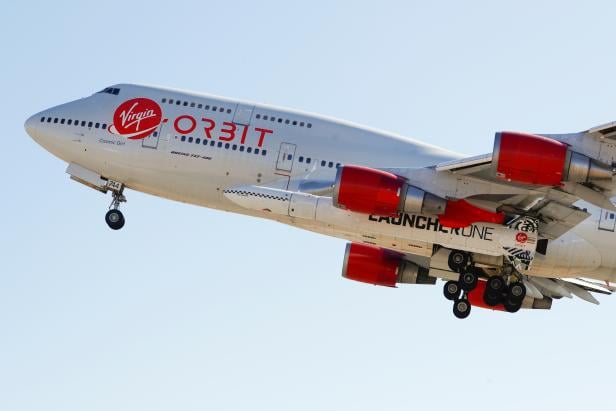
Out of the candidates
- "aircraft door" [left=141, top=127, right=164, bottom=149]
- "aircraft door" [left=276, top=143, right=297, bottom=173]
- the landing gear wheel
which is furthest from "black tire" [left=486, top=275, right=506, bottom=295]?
"aircraft door" [left=141, top=127, right=164, bottom=149]

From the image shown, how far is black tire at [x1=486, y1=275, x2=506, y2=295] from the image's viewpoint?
4525cm

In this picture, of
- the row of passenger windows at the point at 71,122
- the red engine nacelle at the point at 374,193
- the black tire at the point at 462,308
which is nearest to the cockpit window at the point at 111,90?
the row of passenger windows at the point at 71,122

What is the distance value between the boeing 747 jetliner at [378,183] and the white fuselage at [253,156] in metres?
0.05

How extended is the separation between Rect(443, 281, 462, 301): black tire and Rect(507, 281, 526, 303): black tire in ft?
5.32

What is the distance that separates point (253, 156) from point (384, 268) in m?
7.09

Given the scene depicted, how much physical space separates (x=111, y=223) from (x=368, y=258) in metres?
8.91

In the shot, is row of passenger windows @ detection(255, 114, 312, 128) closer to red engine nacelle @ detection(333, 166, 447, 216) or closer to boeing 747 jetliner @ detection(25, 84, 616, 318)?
boeing 747 jetliner @ detection(25, 84, 616, 318)

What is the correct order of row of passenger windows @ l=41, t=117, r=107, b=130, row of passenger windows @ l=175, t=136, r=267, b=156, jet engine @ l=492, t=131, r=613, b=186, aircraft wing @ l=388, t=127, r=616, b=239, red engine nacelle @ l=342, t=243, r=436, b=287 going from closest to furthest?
jet engine @ l=492, t=131, r=613, b=186 < aircraft wing @ l=388, t=127, r=616, b=239 < row of passenger windows @ l=175, t=136, r=267, b=156 < row of passenger windows @ l=41, t=117, r=107, b=130 < red engine nacelle @ l=342, t=243, r=436, b=287

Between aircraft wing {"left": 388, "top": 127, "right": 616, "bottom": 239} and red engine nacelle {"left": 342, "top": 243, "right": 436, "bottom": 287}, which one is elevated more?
aircraft wing {"left": 388, "top": 127, "right": 616, "bottom": 239}

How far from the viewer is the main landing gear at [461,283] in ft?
146

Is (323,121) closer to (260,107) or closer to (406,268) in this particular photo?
(260,107)

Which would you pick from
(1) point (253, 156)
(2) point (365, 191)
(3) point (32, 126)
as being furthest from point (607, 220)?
(3) point (32, 126)

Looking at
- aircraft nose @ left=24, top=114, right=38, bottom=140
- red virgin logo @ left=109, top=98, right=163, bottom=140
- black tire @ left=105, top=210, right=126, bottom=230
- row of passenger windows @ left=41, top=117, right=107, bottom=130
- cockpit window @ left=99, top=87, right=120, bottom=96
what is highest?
cockpit window @ left=99, top=87, right=120, bottom=96

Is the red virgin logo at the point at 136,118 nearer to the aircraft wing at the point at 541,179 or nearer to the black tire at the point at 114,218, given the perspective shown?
the black tire at the point at 114,218
